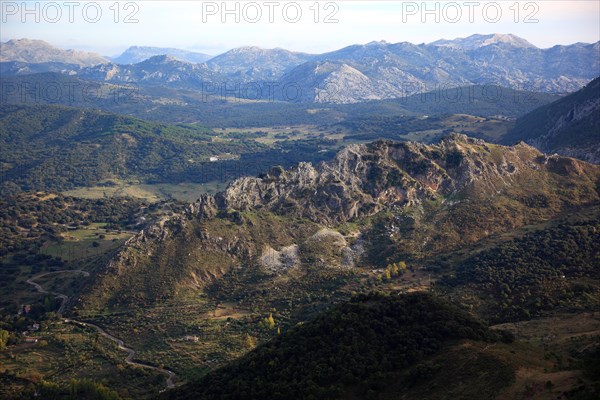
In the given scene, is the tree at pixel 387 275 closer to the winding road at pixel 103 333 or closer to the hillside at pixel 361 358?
the hillside at pixel 361 358

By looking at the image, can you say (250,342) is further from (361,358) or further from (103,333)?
(361,358)

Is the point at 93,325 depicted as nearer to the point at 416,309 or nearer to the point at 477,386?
the point at 416,309

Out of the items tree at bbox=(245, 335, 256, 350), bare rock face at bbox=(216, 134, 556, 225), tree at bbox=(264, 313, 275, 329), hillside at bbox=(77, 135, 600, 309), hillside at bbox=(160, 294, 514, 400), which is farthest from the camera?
bare rock face at bbox=(216, 134, 556, 225)

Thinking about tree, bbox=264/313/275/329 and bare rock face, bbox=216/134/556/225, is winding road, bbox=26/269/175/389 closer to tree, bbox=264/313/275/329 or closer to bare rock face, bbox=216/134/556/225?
tree, bbox=264/313/275/329

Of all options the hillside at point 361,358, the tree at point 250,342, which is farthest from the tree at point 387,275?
the hillside at point 361,358

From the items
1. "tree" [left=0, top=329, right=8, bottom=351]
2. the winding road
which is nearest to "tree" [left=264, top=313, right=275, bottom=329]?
the winding road

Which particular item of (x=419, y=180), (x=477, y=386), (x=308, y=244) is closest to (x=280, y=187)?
(x=308, y=244)

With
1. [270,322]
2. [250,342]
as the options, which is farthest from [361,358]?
[270,322]

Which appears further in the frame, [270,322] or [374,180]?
[374,180]

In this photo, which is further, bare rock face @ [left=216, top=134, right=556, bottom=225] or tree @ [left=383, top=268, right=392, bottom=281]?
bare rock face @ [left=216, top=134, right=556, bottom=225]
